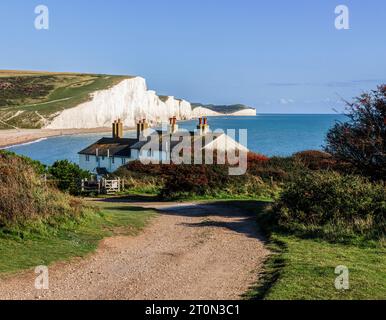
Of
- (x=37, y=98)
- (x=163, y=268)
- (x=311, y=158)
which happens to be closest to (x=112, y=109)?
(x=37, y=98)

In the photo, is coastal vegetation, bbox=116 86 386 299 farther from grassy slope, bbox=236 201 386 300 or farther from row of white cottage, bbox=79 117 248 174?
row of white cottage, bbox=79 117 248 174

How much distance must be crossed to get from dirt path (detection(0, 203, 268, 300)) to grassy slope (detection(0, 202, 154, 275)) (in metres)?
0.37

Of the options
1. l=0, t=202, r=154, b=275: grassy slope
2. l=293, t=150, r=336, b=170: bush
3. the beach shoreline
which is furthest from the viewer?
the beach shoreline

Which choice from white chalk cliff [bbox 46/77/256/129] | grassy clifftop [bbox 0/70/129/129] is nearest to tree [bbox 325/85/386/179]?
grassy clifftop [bbox 0/70/129/129]

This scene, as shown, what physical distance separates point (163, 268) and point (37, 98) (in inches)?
6806

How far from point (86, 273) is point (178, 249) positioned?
3.32 m

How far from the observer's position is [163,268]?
11961mm

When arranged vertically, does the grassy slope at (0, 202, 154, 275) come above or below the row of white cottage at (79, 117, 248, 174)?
below

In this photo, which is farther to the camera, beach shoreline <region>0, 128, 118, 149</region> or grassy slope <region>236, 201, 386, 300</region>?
beach shoreline <region>0, 128, 118, 149</region>

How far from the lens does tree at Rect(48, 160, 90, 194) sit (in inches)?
1285

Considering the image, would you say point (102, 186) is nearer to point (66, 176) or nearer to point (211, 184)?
point (66, 176)

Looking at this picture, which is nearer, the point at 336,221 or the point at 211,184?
the point at 336,221

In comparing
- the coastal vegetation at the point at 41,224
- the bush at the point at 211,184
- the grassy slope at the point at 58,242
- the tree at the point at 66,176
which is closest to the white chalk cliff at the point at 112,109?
the tree at the point at 66,176
